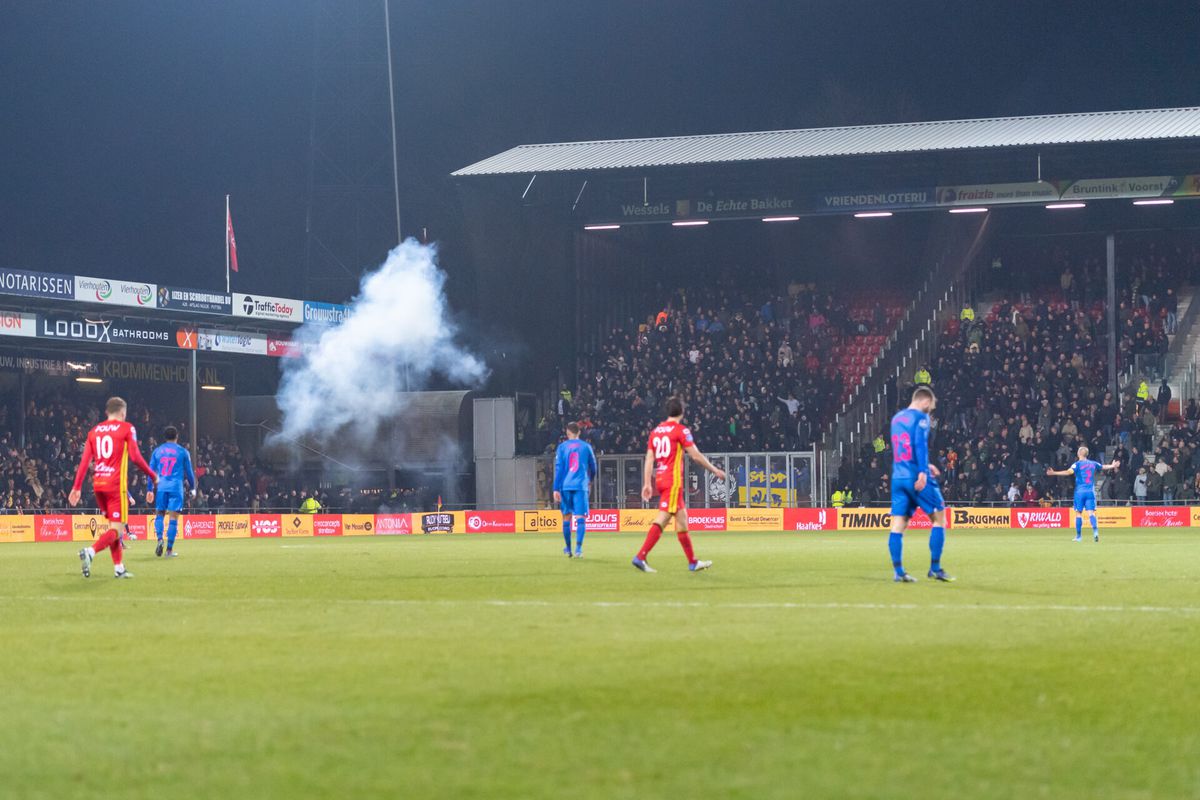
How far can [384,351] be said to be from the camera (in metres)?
55.2

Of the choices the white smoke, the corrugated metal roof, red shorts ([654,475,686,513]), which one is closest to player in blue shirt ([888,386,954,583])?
red shorts ([654,475,686,513])

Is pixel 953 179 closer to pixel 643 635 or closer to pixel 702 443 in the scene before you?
pixel 702 443

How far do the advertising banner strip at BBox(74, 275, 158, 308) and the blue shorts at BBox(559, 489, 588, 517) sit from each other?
83.2ft

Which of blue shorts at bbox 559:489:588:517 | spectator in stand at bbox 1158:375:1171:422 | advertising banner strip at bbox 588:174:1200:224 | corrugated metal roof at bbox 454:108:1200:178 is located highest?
corrugated metal roof at bbox 454:108:1200:178

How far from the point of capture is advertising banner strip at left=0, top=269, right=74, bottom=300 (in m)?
43.4

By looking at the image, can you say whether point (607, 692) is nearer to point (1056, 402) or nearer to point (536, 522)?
point (536, 522)

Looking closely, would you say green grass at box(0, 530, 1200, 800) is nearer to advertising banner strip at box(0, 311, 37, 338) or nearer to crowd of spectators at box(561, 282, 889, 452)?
advertising banner strip at box(0, 311, 37, 338)

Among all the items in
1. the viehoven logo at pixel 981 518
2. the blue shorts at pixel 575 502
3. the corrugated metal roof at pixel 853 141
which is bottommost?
the viehoven logo at pixel 981 518

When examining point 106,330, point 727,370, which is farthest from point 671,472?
point 106,330

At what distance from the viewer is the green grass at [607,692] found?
635cm

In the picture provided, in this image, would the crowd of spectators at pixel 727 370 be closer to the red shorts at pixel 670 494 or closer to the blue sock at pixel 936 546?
the red shorts at pixel 670 494

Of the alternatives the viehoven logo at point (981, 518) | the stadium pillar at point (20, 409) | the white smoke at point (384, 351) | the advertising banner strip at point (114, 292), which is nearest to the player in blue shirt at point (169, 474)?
the advertising banner strip at point (114, 292)

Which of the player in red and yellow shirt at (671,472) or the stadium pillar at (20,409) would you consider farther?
the stadium pillar at (20,409)

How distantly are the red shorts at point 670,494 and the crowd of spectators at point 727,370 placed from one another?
3053cm
